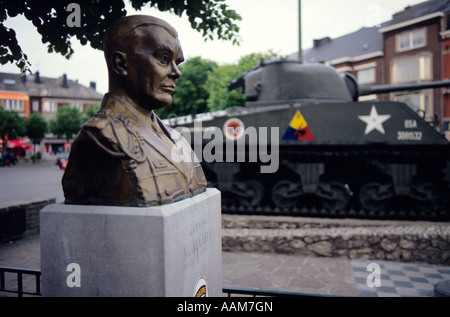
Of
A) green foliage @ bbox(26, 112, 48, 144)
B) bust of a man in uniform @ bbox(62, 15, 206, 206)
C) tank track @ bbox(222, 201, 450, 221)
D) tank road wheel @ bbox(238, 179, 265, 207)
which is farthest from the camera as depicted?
green foliage @ bbox(26, 112, 48, 144)

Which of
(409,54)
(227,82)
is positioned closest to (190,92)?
(227,82)

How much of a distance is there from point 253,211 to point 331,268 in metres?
3.18

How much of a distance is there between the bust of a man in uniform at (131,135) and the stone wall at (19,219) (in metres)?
5.19

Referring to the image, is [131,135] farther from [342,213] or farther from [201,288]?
[342,213]

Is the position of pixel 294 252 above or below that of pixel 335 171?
below

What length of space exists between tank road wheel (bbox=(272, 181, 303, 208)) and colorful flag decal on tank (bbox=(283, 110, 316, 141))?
3.55 feet

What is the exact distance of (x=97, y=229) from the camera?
2334 millimetres

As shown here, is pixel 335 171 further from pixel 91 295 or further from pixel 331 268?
pixel 91 295

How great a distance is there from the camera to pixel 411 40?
24.8 metres

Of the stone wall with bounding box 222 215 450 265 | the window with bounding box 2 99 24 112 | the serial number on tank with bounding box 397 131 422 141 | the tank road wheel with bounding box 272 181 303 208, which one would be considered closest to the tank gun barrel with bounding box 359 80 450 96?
the serial number on tank with bounding box 397 131 422 141

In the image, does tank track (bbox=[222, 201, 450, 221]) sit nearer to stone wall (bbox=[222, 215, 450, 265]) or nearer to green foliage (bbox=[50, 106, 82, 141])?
stone wall (bbox=[222, 215, 450, 265])

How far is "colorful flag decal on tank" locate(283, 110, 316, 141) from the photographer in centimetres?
815
